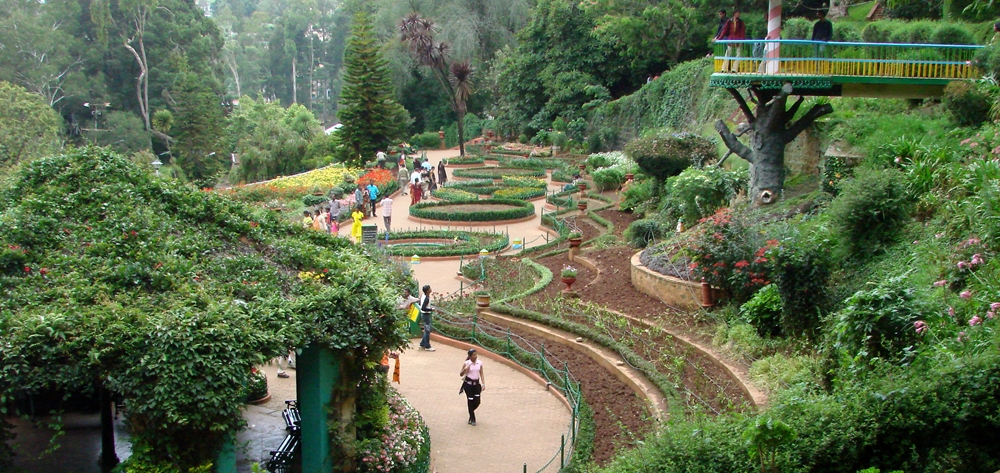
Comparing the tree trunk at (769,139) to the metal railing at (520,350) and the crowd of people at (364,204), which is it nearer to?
the metal railing at (520,350)

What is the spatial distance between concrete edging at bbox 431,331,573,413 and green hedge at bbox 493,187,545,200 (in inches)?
580

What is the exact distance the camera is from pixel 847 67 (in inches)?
606

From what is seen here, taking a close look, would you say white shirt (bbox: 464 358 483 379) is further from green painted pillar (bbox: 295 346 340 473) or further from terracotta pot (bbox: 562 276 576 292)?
terracotta pot (bbox: 562 276 576 292)

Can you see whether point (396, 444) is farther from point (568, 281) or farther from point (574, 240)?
point (574, 240)

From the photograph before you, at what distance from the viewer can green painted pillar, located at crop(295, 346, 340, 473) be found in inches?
335

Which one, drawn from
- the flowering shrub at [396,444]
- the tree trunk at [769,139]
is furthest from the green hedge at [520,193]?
the flowering shrub at [396,444]

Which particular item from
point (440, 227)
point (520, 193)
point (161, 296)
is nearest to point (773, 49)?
point (161, 296)

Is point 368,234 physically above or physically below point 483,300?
above

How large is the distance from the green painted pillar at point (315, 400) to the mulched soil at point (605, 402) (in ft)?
10.1

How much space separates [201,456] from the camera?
7.41 meters

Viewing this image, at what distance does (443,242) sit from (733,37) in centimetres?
1032

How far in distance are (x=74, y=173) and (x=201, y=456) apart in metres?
3.84

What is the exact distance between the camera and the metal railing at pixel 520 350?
36.2ft

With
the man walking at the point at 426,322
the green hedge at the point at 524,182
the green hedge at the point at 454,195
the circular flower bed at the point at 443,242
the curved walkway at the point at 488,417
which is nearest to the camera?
the curved walkway at the point at 488,417
